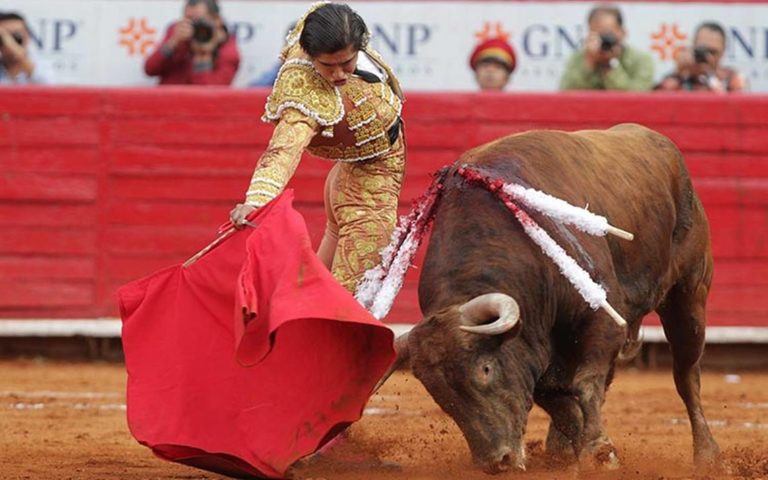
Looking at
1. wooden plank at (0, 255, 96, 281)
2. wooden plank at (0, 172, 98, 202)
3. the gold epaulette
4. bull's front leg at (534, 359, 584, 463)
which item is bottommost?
wooden plank at (0, 255, 96, 281)

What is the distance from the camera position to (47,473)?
16.3ft

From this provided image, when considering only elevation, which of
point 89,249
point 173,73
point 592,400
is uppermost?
point 592,400

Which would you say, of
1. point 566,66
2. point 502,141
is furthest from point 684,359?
point 566,66

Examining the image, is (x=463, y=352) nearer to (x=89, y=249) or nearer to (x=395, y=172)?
(x=395, y=172)

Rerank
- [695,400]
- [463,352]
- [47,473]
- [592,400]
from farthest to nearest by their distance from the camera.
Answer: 1. [695,400]
2. [47,473]
3. [592,400]
4. [463,352]

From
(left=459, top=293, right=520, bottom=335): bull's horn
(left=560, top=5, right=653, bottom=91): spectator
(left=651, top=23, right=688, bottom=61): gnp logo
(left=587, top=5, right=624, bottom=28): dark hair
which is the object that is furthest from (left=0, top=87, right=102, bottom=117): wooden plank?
(left=459, top=293, right=520, bottom=335): bull's horn

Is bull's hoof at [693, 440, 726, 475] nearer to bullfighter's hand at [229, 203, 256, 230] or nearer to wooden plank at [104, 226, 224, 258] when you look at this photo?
bullfighter's hand at [229, 203, 256, 230]

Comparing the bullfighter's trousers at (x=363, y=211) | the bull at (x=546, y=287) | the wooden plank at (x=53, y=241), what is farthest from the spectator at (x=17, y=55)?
the bull at (x=546, y=287)

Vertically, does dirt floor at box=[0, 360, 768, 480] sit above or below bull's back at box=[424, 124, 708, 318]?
below

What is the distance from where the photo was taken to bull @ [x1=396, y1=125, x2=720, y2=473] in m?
4.37

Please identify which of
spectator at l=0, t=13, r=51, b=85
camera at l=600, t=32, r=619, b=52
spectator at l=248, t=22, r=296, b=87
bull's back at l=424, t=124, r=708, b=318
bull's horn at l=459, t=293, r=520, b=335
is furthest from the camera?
spectator at l=248, t=22, r=296, b=87

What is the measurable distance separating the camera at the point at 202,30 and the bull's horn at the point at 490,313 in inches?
177

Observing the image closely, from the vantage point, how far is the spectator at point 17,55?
8688mm

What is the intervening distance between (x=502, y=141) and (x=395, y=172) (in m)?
0.37
